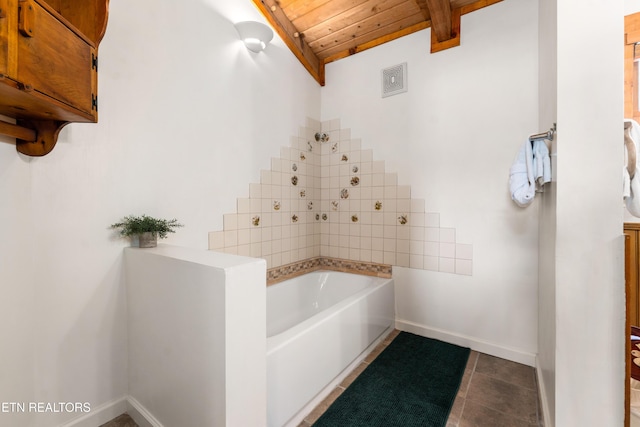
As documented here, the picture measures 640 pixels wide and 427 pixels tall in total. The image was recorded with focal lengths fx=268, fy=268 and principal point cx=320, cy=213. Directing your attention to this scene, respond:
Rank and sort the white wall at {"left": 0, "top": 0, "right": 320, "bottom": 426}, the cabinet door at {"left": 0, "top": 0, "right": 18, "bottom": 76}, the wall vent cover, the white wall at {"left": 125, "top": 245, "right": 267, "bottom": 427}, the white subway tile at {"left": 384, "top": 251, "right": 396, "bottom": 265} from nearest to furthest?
the cabinet door at {"left": 0, "top": 0, "right": 18, "bottom": 76} → the white wall at {"left": 125, "top": 245, "right": 267, "bottom": 427} → the white wall at {"left": 0, "top": 0, "right": 320, "bottom": 426} → the wall vent cover → the white subway tile at {"left": 384, "top": 251, "right": 396, "bottom": 265}

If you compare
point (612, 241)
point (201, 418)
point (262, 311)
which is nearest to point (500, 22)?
point (612, 241)

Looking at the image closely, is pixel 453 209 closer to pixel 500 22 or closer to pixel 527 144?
pixel 527 144

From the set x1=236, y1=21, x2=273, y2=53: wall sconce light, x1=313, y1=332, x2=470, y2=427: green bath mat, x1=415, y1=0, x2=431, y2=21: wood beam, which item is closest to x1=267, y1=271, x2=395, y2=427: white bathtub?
x1=313, y1=332, x2=470, y2=427: green bath mat

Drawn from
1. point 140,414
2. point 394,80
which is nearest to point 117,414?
point 140,414

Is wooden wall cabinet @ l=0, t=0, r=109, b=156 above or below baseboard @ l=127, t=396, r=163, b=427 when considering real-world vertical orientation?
above

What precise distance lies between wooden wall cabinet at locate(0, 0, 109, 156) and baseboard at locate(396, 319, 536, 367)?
2472 mm

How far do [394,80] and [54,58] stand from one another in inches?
87.5

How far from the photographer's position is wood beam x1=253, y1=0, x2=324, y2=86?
2.19 metres

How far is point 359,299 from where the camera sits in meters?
1.88

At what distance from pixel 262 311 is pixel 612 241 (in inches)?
50.7

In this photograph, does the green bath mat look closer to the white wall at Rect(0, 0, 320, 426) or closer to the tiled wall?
the tiled wall

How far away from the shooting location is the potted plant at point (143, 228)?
1.37 meters

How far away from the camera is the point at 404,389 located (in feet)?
5.21

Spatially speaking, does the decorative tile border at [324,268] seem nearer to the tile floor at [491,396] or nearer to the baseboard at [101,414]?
the tile floor at [491,396]
